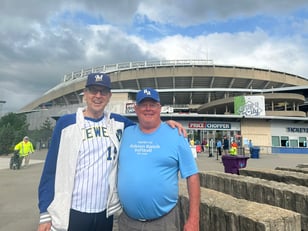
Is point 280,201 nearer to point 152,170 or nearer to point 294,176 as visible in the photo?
point 294,176

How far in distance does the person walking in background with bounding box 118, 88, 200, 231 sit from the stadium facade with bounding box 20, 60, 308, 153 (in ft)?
93.5

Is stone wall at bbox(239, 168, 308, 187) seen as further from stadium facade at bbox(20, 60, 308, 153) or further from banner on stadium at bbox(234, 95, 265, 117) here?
banner on stadium at bbox(234, 95, 265, 117)

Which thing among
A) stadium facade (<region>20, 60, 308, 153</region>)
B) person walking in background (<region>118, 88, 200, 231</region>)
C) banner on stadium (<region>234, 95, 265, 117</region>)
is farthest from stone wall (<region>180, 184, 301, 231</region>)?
banner on stadium (<region>234, 95, 265, 117</region>)

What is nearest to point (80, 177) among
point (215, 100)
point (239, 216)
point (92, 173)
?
point (92, 173)

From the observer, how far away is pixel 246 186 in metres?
3.88

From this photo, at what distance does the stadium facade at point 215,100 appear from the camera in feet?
104

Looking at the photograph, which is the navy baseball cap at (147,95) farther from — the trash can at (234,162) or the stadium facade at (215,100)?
the stadium facade at (215,100)

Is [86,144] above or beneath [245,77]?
beneath

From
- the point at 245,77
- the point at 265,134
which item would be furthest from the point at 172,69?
the point at 265,134

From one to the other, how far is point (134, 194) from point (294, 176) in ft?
11.6

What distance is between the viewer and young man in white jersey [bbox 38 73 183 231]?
190 cm

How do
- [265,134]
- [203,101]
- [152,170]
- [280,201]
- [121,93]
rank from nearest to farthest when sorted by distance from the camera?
[152,170] < [280,201] < [265,134] < [121,93] < [203,101]

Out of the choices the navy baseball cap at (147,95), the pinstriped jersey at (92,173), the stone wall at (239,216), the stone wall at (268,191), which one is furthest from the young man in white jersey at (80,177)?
the stone wall at (268,191)

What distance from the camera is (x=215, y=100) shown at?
1823 inches
